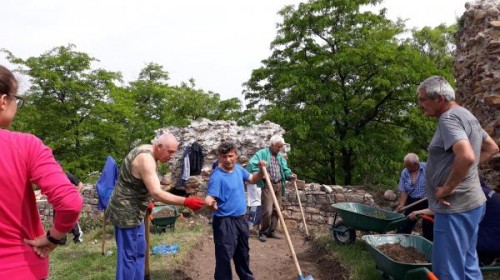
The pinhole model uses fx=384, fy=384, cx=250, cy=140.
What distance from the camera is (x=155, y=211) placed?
8383mm

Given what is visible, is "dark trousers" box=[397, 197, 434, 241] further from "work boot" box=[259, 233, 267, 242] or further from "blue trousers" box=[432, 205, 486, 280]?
"work boot" box=[259, 233, 267, 242]

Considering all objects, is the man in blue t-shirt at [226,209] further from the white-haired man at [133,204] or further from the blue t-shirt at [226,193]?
the white-haired man at [133,204]

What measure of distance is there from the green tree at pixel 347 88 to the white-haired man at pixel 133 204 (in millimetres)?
10484

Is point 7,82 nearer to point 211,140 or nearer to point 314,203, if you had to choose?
point 314,203

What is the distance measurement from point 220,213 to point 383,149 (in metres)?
12.5

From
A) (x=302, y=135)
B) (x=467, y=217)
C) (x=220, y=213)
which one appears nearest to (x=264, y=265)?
(x=220, y=213)

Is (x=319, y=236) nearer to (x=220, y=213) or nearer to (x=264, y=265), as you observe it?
(x=264, y=265)

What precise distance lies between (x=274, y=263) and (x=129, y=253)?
10.2 ft

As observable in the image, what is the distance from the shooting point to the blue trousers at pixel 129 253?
356cm

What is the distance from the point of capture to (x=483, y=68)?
16.3ft

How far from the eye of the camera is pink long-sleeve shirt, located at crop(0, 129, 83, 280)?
1647 mm

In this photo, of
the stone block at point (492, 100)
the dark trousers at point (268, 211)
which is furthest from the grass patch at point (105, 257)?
the stone block at point (492, 100)

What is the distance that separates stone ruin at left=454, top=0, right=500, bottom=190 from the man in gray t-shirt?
238 centimetres

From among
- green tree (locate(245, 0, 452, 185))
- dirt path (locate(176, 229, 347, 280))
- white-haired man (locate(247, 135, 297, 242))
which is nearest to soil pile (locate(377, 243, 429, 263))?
dirt path (locate(176, 229, 347, 280))
